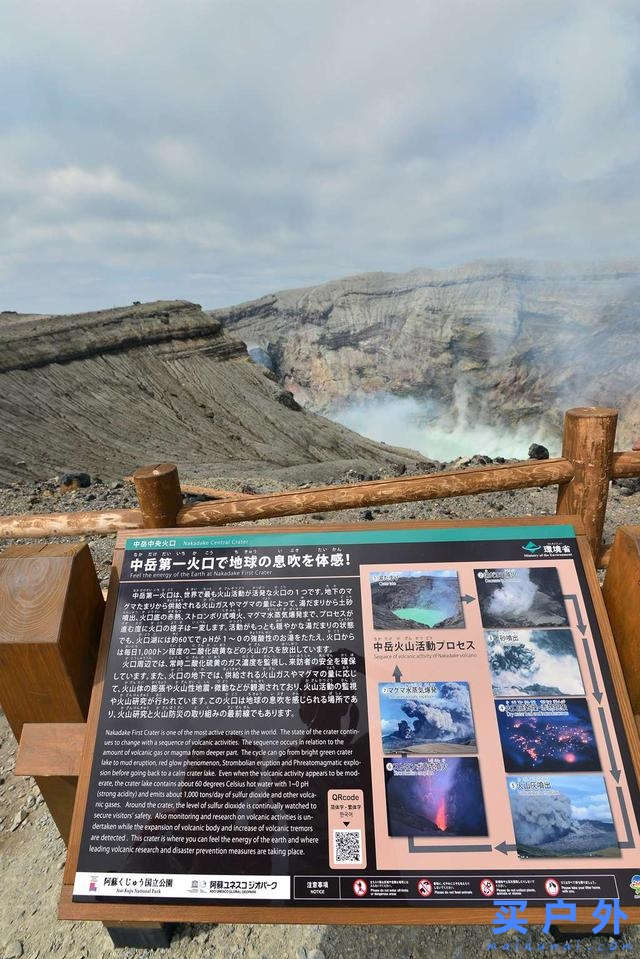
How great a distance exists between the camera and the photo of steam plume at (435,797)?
179 cm

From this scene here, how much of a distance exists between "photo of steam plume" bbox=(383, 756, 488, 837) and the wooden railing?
166cm

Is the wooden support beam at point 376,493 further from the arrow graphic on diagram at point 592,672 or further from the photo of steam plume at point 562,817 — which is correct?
the photo of steam plume at point 562,817

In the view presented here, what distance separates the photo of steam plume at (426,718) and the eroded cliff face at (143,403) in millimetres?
14477

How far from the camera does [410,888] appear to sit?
175 centimetres

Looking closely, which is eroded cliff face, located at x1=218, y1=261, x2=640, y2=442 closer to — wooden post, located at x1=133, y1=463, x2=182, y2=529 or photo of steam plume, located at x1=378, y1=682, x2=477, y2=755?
wooden post, located at x1=133, y1=463, x2=182, y2=529

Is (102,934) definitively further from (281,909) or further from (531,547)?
(531,547)

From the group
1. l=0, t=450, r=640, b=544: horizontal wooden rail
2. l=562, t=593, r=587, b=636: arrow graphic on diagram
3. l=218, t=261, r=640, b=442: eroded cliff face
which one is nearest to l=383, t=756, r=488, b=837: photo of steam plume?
l=562, t=593, r=587, b=636: arrow graphic on diagram

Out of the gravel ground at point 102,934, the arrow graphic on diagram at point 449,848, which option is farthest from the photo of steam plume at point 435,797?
the gravel ground at point 102,934

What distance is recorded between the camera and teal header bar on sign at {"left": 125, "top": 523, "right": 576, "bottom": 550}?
7.30 ft

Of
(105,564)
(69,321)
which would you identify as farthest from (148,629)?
(69,321)

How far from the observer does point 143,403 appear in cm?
2567

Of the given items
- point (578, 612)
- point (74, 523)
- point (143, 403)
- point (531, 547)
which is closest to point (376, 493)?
point (531, 547)

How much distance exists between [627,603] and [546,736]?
0.59 m

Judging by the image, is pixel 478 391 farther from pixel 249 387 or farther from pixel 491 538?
pixel 491 538
